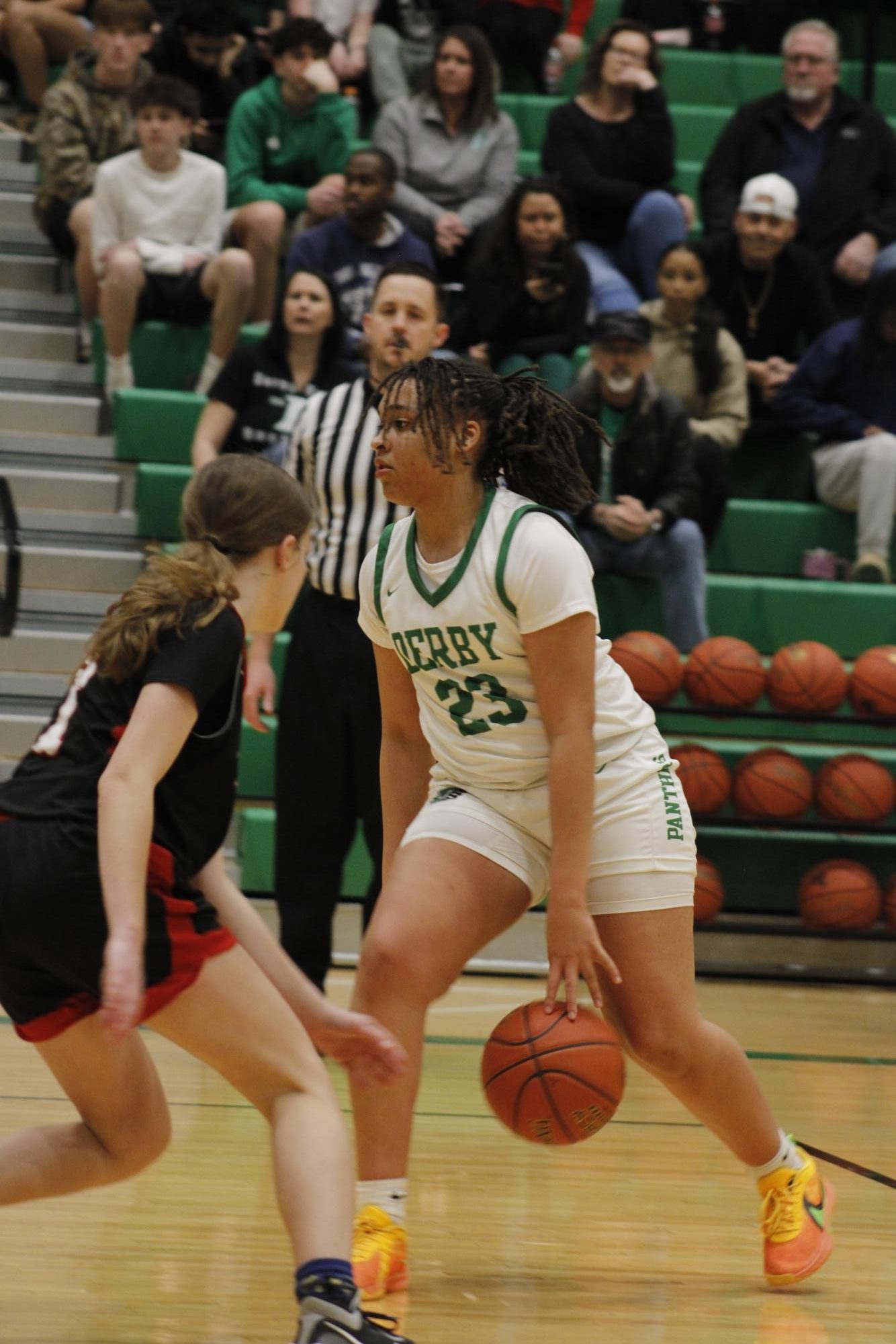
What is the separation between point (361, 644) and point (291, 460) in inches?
23.8

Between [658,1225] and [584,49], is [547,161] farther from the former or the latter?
[658,1225]

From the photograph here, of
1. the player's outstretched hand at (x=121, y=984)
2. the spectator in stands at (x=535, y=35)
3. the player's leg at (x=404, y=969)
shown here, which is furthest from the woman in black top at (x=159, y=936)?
the spectator in stands at (x=535, y=35)

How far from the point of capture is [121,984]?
226 cm

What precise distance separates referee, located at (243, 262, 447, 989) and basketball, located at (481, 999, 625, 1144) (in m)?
1.70

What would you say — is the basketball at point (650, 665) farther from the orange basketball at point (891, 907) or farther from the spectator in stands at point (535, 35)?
the spectator in stands at point (535, 35)

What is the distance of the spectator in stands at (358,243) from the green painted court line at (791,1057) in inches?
126

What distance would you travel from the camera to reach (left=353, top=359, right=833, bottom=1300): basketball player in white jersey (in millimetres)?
2832

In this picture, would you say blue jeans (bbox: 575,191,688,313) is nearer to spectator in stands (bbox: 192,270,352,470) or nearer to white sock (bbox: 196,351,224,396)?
white sock (bbox: 196,351,224,396)

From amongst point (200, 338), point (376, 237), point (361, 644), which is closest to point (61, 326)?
point (200, 338)

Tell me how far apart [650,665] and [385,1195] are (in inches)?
131

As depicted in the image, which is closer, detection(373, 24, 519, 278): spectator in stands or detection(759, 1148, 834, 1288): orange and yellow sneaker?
detection(759, 1148, 834, 1288): orange and yellow sneaker

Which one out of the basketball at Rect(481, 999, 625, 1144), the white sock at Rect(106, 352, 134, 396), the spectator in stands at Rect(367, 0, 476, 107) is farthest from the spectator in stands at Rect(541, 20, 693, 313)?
the basketball at Rect(481, 999, 625, 1144)

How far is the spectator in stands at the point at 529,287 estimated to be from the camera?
7.27 m

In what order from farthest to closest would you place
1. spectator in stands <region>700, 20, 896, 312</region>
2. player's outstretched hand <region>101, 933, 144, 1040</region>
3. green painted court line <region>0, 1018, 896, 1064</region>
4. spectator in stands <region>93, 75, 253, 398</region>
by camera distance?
spectator in stands <region>700, 20, 896, 312</region>, spectator in stands <region>93, 75, 253, 398</region>, green painted court line <region>0, 1018, 896, 1064</region>, player's outstretched hand <region>101, 933, 144, 1040</region>
